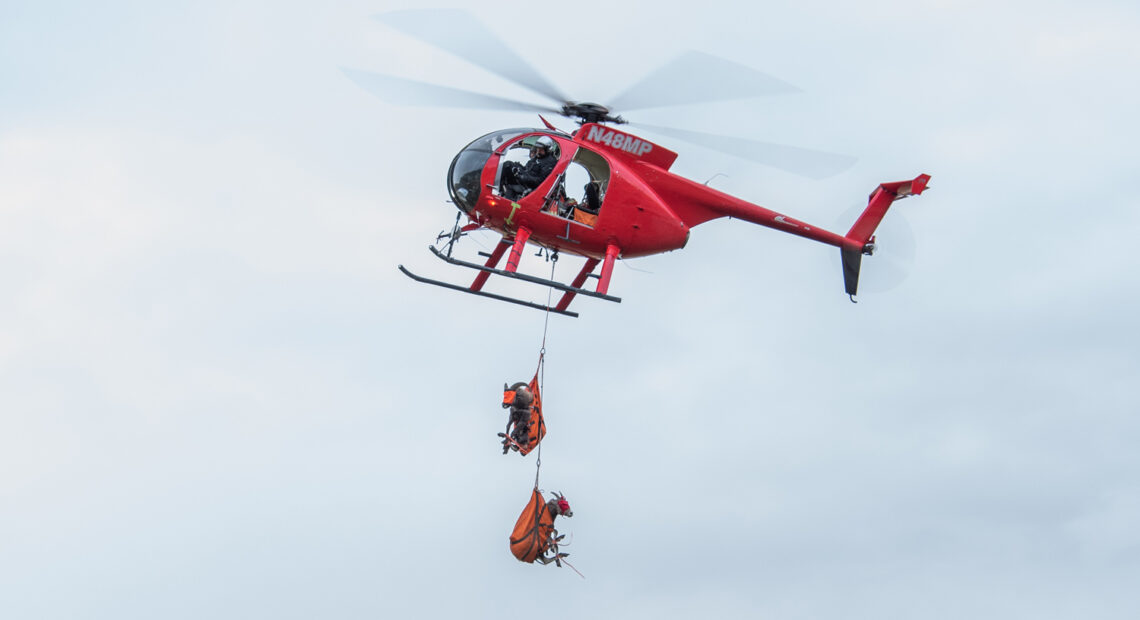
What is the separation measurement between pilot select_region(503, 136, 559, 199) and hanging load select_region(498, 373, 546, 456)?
3.13m

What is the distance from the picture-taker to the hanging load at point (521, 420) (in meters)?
21.8

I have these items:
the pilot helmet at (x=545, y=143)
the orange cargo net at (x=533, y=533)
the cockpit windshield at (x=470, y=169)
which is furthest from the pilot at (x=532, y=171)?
the orange cargo net at (x=533, y=533)

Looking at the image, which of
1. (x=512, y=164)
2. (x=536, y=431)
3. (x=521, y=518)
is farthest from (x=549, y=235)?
(x=521, y=518)

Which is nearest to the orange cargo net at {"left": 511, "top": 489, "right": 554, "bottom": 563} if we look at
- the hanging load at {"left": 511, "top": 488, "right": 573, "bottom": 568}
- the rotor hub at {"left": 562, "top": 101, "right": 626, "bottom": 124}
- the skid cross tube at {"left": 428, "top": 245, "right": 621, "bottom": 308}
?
the hanging load at {"left": 511, "top": 488, "right": 573, "bottom": 568}

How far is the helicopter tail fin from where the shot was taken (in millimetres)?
24875

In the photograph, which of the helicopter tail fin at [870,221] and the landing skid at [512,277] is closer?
the landing skid at [512,277]

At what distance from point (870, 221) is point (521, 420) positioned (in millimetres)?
7794

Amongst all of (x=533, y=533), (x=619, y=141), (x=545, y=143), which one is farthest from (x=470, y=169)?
(x=533, y=533)

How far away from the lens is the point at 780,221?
77.5ft

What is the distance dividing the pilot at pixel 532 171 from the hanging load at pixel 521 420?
10.3ft

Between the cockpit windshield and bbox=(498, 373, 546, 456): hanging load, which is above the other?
the cockpit windshield

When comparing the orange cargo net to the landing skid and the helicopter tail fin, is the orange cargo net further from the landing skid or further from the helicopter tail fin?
the helicopter tail fin

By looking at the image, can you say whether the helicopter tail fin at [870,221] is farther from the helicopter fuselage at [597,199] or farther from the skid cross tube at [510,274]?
the skid cross tube at [510,274]

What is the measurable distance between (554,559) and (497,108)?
23.9 ft
